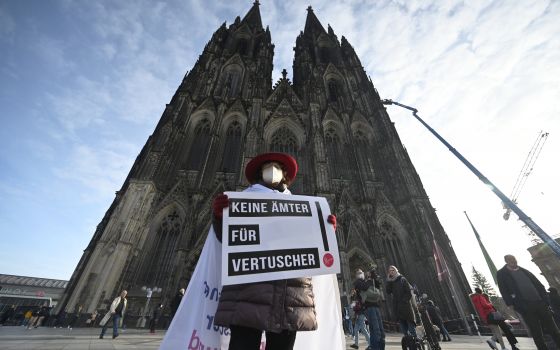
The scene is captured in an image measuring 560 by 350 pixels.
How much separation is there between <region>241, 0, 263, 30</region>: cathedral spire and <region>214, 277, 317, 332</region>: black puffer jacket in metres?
35.7

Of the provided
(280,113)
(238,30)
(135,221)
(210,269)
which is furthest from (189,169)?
(238,30)

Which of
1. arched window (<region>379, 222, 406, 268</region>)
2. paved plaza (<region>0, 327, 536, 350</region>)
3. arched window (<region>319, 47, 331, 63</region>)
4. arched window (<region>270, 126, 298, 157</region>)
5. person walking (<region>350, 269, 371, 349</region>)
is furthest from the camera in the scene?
arched window (<region>319, 47, 331, 63</region>)

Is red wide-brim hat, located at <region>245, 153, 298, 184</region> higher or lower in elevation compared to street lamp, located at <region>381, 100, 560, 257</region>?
lower

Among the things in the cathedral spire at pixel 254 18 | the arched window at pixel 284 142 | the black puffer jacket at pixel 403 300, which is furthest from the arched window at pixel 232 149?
the cathedral spire at pixel 254 18

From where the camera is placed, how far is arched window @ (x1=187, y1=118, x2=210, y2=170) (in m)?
16.7

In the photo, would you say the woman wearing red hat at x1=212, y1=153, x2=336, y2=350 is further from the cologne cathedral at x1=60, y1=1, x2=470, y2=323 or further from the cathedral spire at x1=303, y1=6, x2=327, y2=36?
the cathedral spire at x1=303, y1=6, x2=327, y2=36

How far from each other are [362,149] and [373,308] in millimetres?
16732

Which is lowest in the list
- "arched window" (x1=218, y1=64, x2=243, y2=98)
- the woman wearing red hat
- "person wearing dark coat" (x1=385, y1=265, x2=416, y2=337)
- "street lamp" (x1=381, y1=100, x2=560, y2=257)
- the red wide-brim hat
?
the woman wearing red hat

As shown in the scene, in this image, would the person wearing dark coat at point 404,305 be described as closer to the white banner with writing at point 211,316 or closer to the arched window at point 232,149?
the white banner with writing at point 211,316

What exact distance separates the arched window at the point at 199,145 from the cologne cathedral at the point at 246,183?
0.08 m

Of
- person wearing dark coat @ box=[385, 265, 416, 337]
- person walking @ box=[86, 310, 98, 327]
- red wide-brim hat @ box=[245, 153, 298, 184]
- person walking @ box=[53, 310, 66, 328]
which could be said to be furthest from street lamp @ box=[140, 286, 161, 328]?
red wide-brim hat @ box=[245, 153, 298, 184]

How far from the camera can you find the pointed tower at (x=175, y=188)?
1130cm

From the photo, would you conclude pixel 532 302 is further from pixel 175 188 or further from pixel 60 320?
pixel 175 188

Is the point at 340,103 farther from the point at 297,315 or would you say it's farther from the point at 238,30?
the point at 297,315
